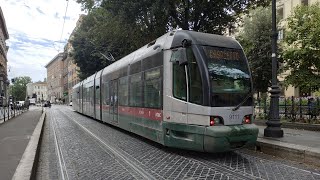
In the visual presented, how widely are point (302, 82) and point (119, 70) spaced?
886 centimetres

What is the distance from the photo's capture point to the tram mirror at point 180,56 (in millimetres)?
9422

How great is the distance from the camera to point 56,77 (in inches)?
5586

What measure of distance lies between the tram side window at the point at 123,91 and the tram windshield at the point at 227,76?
18.5ft

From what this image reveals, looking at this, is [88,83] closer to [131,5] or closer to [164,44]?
[131,5]

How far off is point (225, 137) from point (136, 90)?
4.82m

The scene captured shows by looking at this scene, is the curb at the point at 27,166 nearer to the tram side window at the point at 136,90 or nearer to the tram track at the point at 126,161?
the tram track at the point at 126,161

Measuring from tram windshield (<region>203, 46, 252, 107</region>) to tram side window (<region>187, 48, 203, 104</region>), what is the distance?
0.30 metres

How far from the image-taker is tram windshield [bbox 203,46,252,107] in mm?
9125

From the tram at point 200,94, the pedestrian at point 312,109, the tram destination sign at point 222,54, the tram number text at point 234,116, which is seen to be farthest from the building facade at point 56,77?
the tram number text at point 234,116

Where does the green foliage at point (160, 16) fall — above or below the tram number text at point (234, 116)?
above

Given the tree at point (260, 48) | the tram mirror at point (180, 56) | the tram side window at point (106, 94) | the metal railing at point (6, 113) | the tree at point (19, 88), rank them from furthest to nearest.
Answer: the tree at point (19, 88)
the tree at point (260, 48)
the metal railing at point (6, 113)
the tram side window at point (106, 94)
the tram mirror at point (180, 56)

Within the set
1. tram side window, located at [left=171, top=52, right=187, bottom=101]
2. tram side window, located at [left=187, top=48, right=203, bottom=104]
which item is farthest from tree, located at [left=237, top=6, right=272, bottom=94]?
tram side window, located at [left=187, top=48, right=203, bottom=104]

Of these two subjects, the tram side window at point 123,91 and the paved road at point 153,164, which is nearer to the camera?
the paved road at point 153,164

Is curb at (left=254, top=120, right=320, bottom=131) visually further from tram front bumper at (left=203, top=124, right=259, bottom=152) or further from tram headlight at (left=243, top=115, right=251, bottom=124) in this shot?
tram front bumper at (left=203, top=124, right=259, bottom=152)
